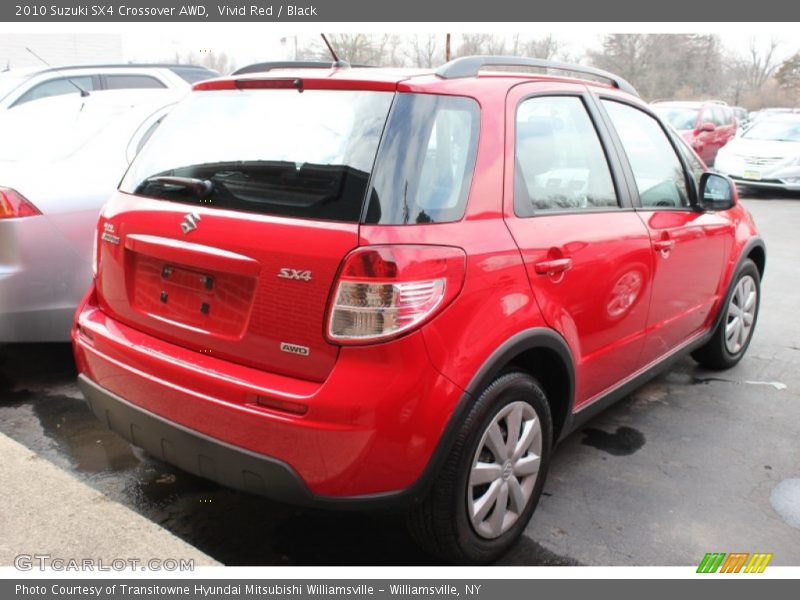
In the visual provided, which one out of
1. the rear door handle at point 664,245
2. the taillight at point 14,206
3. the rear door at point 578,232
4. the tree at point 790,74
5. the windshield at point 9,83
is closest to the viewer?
the rear door at point 578,232

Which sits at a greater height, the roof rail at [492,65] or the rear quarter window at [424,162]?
the roof rail at [492,65]

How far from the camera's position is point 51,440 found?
360 centimetres

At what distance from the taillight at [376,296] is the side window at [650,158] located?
1.69 meters

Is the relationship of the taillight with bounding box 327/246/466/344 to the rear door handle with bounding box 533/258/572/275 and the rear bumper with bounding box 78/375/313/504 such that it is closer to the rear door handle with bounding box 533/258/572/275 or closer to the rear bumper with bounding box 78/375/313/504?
the rear bumper with bounding box 78/375/313/504

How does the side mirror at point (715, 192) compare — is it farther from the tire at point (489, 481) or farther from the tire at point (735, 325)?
the tire at point (489, 481)

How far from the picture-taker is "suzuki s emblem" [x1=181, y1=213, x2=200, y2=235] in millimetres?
2439

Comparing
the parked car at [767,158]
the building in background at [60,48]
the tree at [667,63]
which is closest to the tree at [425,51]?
the parked car at [767,158]

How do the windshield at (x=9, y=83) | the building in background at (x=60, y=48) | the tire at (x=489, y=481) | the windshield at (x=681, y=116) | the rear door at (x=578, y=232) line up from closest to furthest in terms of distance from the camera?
the tire at (x=489, y=481)
the rear door at (x=578, y=232)
the windshield at (x=9, y=83)
the windshield at (x=681, y=116)
the building in background at (x=60, y=48)

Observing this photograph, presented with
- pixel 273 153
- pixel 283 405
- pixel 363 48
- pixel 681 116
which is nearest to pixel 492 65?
pixel 273 153

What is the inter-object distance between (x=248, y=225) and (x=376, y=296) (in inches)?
19.2

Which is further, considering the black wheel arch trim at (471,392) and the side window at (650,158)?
the side window at (650,158)

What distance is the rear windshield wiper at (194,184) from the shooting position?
8.21ft

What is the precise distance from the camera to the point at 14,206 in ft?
12.1

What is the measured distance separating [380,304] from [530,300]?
67 cm
